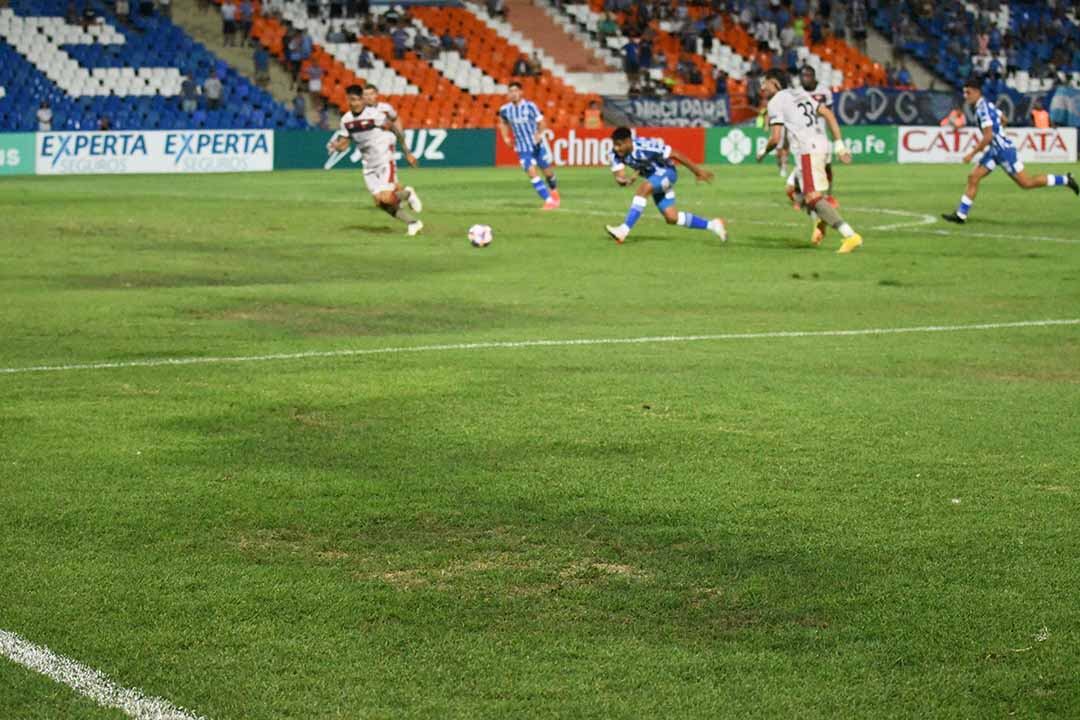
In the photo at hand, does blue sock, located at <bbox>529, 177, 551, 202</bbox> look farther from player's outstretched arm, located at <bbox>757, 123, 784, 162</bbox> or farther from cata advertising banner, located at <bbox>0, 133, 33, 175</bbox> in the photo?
cata advertising banner, located at <bbox>0, 133, 33, 175</bbox>

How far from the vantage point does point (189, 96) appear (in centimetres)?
4447

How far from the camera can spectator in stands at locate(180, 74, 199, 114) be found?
44281 millimetres

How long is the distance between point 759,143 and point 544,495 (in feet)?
137

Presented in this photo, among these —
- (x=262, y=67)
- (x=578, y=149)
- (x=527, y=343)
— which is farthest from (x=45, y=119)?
(x=527, y=343)

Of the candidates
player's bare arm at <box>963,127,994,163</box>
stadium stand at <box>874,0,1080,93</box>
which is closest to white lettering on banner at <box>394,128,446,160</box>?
stadium stand at <box>874,0,1080,93</box>

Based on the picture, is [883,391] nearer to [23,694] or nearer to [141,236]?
[23,694]

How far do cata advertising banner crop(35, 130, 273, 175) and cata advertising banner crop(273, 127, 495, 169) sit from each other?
477 millimetres

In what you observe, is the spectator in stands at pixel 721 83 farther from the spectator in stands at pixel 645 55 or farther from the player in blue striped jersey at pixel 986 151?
the player in blue striped jersey at pixel 986 151

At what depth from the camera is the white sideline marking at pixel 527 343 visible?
1267 cm

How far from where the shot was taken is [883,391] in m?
11.6

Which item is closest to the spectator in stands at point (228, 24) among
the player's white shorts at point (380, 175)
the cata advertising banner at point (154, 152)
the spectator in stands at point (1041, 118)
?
the cata advertising banner at point (154, 152)

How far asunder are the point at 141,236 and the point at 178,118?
68.4ft

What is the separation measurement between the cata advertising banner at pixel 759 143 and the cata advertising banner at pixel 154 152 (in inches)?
479

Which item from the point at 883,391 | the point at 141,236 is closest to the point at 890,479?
the point at 883,391
